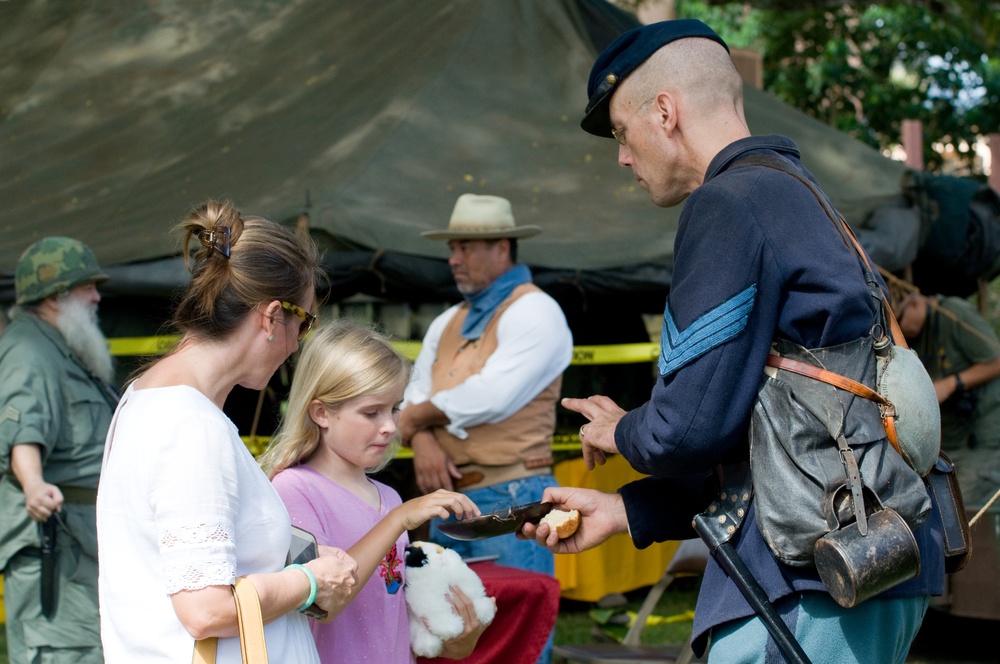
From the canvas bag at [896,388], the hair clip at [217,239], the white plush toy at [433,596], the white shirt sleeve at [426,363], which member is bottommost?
the white shirt sleeve at [426,363]

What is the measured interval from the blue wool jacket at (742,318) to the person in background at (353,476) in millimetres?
802

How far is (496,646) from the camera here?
351 cm

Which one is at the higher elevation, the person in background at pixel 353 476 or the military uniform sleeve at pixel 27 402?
the person in background at pixel 353 476

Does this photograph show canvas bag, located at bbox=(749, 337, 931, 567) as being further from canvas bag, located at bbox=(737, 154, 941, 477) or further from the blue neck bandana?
the blue neck bandana

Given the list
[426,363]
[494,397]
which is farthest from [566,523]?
[426,363]

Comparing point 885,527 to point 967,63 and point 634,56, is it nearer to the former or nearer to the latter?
point 634,56

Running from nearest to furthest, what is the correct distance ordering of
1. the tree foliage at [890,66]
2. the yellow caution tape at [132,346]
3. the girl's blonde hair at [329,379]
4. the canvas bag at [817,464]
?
the canvas bag at [817,464] < the girl's blonde hair at [329,379] < the yellow caution tape at [132,346] < the tree foliage at [890,66]

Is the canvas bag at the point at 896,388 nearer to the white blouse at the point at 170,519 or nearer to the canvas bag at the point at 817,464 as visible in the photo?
the canvas bag at the point at 817,464

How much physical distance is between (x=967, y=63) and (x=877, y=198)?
259 inches

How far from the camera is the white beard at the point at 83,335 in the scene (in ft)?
15.5

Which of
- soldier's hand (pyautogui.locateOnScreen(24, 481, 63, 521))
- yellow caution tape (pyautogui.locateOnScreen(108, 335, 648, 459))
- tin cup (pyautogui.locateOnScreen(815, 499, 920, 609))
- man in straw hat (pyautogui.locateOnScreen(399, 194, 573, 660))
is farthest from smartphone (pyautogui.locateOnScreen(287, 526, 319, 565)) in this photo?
yellow caution tape (pyautogui.locateOnScreen(108, 335, 648, 459))

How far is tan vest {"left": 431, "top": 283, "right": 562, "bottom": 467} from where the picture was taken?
451 cm

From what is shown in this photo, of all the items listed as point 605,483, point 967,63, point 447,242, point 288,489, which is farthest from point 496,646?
point 967,63

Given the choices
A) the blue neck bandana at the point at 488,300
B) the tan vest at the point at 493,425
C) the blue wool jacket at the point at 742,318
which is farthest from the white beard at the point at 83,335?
the blue wool jacket at the point at 742,318
